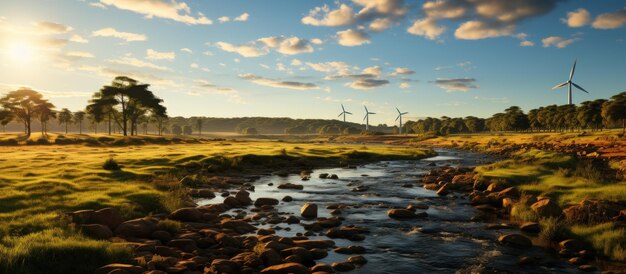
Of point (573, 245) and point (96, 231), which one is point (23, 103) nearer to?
point (96, 231)

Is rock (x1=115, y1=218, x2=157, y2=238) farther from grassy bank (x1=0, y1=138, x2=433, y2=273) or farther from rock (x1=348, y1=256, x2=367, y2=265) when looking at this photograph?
rock (x1=348, y1=256, x2=367, y2=265)

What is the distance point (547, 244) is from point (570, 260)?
7.31ft

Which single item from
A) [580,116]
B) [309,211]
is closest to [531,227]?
[309,211]

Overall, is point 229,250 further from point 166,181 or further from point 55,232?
point 166,181

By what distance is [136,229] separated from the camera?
754 inches

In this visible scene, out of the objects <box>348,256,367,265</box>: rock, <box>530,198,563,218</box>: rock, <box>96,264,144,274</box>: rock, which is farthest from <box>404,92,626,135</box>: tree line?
<box>96,264,144,274</box>: rock

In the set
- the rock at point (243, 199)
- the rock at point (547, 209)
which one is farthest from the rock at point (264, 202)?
the rock at point (547, 209)

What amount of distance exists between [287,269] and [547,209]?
16020 mm

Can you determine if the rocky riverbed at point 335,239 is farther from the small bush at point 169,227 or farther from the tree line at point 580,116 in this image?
the tree line at point 580,116

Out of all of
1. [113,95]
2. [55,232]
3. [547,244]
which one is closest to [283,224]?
[55,232]

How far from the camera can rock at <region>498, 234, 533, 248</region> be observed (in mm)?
18969

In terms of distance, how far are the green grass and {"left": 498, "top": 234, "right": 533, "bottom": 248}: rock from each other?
1666cm

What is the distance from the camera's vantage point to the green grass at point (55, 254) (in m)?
12.7

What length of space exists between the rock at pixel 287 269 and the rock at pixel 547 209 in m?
14.9
